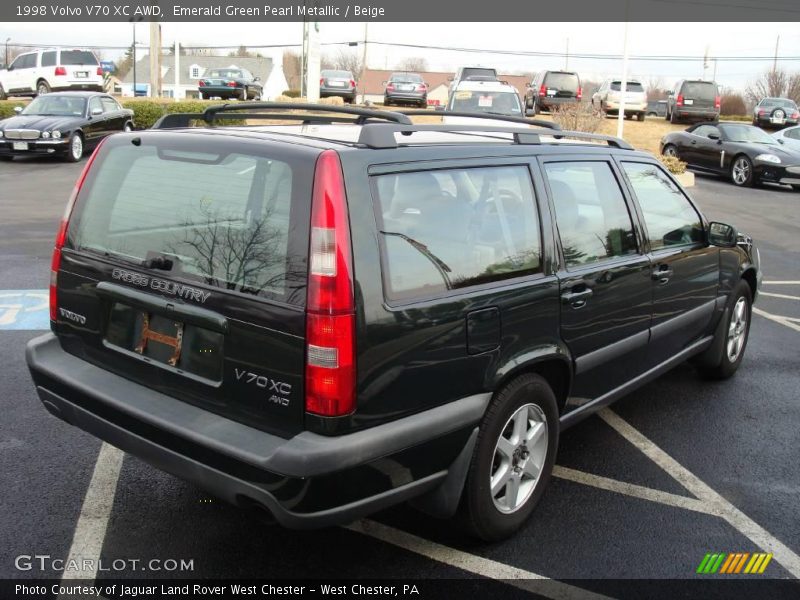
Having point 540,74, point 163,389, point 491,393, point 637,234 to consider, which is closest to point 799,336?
point 637,234

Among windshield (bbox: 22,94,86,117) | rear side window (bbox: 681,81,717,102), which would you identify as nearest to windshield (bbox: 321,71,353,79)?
rear side window (bbox: 681,81,717,102)

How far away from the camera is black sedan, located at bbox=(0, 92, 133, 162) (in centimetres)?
1686

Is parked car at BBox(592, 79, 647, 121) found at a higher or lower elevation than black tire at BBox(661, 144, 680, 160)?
higher

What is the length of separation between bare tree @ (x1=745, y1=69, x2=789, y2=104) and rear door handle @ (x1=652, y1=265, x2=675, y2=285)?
66280 millimetres

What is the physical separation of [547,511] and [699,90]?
3019 centimetres

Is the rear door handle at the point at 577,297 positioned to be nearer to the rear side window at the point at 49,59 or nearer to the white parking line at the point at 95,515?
the white parking line at the point at 95,515

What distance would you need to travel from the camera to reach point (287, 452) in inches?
102

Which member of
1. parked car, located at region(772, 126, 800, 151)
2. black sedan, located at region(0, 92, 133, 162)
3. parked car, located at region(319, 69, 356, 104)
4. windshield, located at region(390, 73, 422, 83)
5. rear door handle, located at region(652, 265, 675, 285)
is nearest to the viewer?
rear door handle, located at region(652, 265, 675, 285)

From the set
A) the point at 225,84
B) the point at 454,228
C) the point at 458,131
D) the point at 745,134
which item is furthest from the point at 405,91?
the point at 454,228

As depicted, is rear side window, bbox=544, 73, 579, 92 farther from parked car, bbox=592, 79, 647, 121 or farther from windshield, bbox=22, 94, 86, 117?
windshield, bbox=22, 94, 86, 117

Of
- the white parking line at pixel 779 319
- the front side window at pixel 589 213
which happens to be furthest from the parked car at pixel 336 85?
the front side window at pixel 589 213

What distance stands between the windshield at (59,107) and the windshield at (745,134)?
1561 cm

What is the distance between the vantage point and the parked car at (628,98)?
103 feet

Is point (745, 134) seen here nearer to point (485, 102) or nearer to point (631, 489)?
point (485, 102)
